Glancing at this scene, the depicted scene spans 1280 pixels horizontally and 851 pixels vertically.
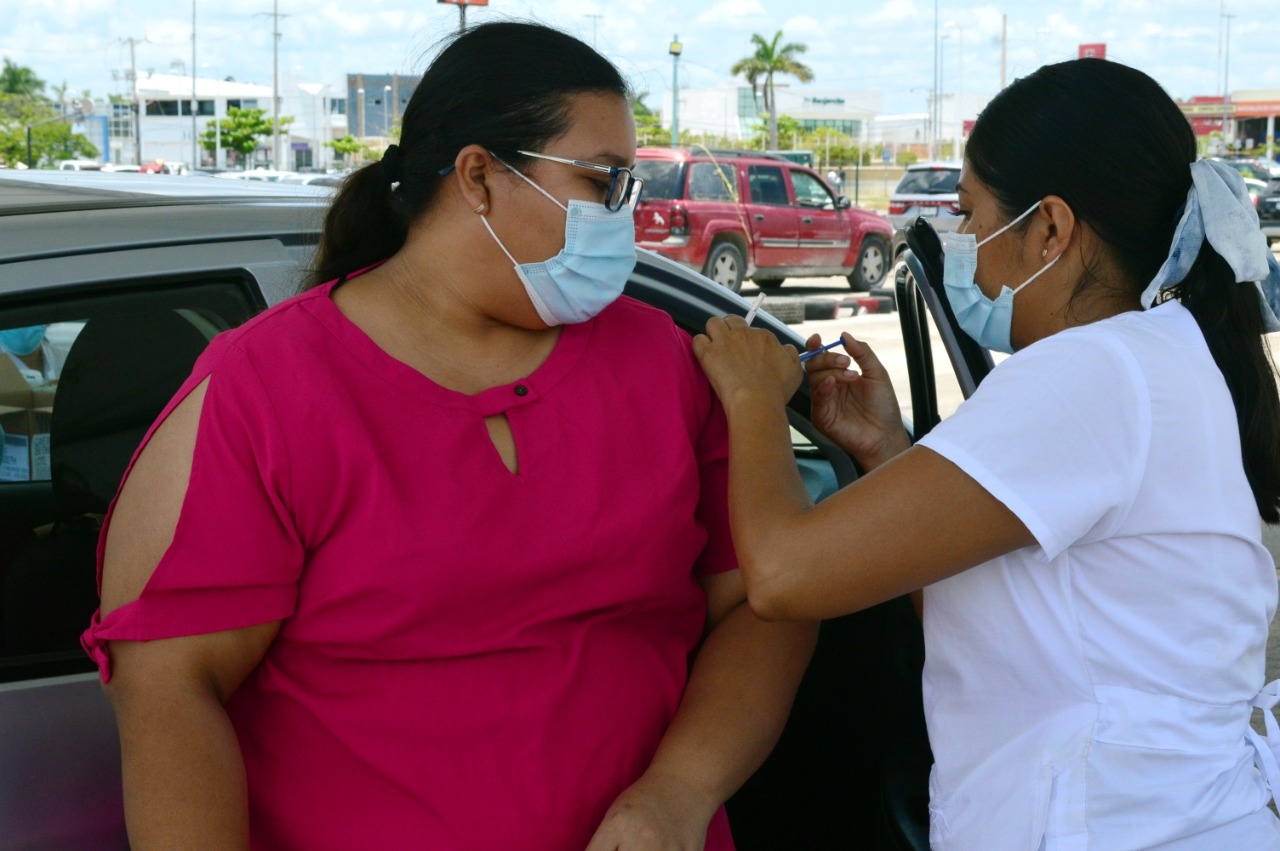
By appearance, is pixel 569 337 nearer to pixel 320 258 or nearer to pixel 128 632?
pixel 320 258

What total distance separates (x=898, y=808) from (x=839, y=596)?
2.56 feet

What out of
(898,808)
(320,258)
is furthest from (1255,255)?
(320,258)

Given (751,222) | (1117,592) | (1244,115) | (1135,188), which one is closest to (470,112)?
(1135,188)

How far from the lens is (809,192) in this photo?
1714 centimetres

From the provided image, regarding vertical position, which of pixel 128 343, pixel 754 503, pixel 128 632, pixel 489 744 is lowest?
pixel 489 744

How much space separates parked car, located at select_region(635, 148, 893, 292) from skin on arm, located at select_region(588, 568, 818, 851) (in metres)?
12.1

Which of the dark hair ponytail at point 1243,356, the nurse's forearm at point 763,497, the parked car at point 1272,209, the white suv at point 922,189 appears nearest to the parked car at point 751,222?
the white suv at point 922,189

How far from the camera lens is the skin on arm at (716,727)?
5.30 feet

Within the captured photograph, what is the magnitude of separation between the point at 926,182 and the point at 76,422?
2041cm

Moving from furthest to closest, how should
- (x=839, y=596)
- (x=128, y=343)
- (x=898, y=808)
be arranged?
(x=898, y=808)
(x=128, y=343)
(x=839, y=596)

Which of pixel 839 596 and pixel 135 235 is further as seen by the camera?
pixel 135 235

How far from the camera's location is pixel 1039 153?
1708 mm

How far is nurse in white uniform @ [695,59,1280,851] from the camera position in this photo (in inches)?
58.4

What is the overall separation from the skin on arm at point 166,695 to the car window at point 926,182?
20.1 metres
